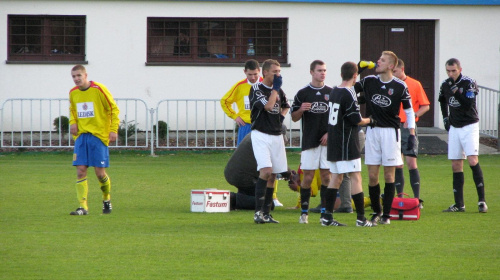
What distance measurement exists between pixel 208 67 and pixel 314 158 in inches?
501

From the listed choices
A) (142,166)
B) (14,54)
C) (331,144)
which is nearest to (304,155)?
(331,144)

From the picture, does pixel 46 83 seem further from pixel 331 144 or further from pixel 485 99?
pixel 331 144

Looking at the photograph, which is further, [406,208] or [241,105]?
[241,105]

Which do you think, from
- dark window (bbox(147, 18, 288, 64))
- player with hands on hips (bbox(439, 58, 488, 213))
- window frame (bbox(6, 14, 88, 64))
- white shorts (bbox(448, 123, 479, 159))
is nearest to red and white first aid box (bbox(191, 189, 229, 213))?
player with hands on hips (bbox(439, 58, 488, 213))

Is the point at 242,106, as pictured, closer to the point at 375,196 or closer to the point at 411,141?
the point at 411,141

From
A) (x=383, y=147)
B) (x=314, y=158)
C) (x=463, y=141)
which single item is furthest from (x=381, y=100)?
(x=463, y=141)

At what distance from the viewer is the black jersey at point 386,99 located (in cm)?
1007

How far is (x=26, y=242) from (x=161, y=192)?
5.13 meters

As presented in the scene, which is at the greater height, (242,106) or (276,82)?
(276,82)

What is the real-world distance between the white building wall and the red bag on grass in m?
12.4

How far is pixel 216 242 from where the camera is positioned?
872 cm

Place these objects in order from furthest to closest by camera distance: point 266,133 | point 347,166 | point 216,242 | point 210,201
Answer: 1. point 210,201
2. point 266,133
3. point 347,166
4. point 216,242

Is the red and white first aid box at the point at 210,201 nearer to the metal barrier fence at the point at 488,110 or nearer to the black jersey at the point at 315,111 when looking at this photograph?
the black jersey at the point at 315,111

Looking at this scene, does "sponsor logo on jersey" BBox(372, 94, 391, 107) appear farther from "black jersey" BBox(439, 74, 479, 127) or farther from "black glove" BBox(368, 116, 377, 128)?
"black jersey" BBox(439, 74, 479, 127)
